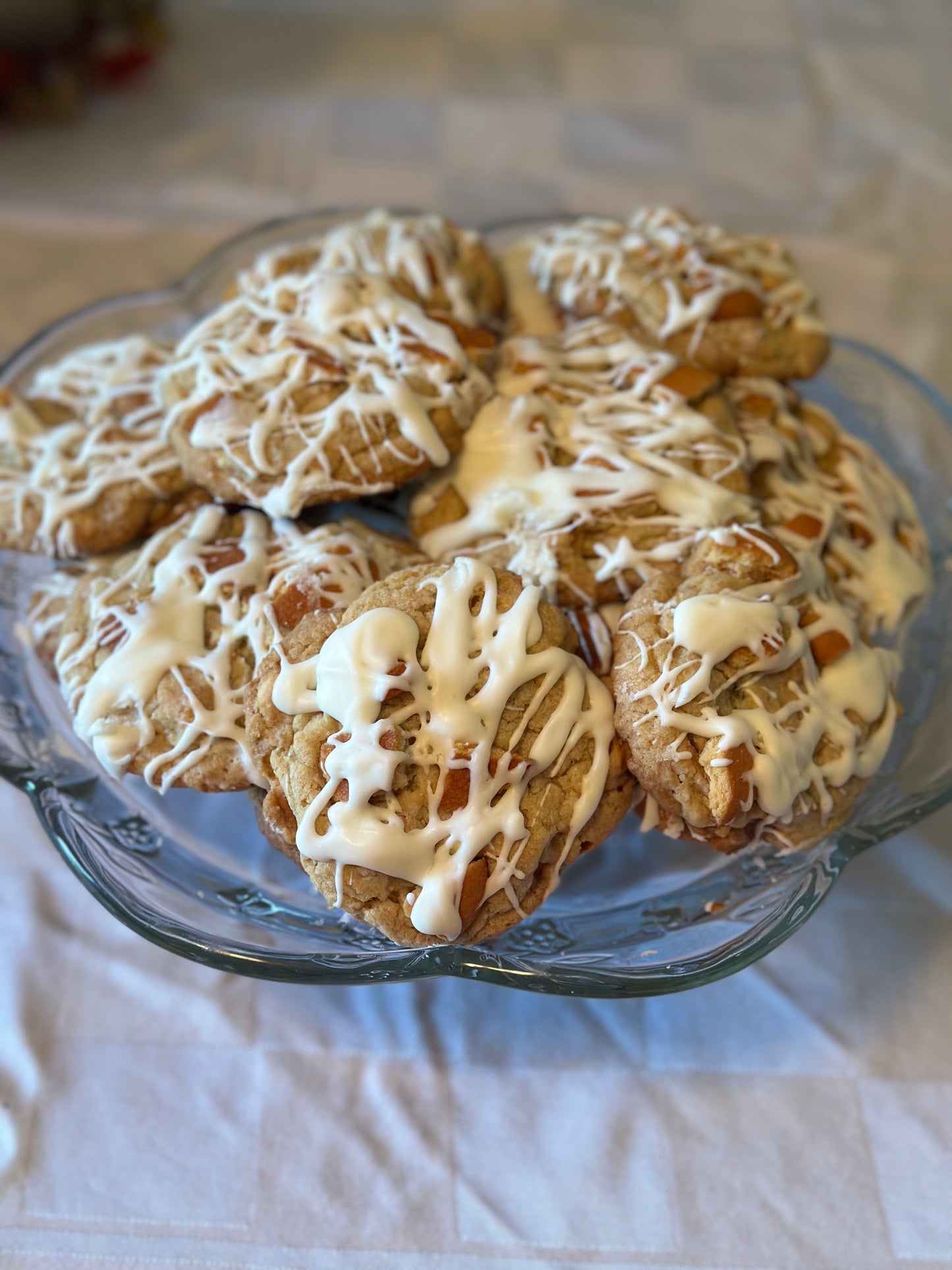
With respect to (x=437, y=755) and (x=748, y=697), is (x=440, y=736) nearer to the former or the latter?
(x=437, y=755)

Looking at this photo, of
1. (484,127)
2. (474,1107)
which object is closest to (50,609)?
(474,1107)

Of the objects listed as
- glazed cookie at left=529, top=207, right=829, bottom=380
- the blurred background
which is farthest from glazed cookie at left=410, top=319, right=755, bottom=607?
the blurred background

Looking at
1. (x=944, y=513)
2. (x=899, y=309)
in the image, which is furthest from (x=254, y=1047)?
(x=899, y=309)

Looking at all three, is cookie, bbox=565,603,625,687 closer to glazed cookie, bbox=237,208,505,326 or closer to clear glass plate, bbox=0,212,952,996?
clear glass plate, bbox=0,212,952,996

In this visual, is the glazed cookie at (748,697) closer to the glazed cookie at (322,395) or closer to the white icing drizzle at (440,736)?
the white icing drizzle at (440,736)

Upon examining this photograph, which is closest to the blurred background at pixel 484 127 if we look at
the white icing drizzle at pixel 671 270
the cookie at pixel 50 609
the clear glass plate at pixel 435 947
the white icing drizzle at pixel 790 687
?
the white icing drizzle at pixel 671 270

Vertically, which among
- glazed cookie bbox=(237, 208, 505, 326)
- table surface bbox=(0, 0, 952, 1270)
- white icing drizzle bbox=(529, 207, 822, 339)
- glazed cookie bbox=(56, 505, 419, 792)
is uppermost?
white icing drizzle bbox=(529, 207, 822, 339)

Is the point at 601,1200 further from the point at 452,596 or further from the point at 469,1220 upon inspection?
the point at 452,596
